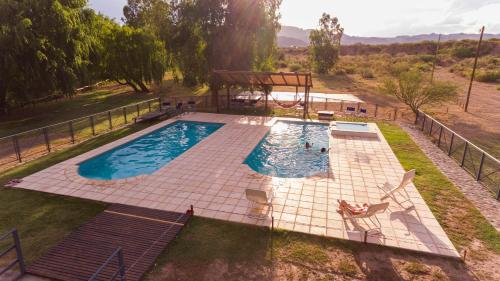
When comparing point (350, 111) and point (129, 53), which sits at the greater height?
point (129, 53)

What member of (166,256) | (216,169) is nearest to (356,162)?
(216,169)

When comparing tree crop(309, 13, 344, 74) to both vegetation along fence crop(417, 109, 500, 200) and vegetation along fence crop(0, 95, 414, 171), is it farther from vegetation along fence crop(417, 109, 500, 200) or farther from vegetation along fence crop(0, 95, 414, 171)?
vegetation along fence crop(417, 109, 500, 200)

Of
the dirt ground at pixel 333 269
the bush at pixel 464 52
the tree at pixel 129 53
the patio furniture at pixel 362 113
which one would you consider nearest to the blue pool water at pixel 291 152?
the patio furniture at pixel 362 113

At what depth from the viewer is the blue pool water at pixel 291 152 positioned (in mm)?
12586

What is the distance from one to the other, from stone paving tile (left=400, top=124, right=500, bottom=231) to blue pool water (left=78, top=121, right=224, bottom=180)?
1174 centimetres

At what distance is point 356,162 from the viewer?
41.7 ft

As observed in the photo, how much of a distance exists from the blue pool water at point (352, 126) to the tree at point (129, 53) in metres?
20.4

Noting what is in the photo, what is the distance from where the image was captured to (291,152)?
1491cm

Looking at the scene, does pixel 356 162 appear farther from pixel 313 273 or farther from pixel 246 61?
pixel 246 61

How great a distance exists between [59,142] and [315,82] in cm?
3230

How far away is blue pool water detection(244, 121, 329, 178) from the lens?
41.3ft

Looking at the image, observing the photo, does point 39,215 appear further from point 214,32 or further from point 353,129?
point 214,32

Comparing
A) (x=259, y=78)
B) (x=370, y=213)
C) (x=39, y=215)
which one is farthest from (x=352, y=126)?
(x=39, y=215)

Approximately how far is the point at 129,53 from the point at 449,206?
1132 inches
